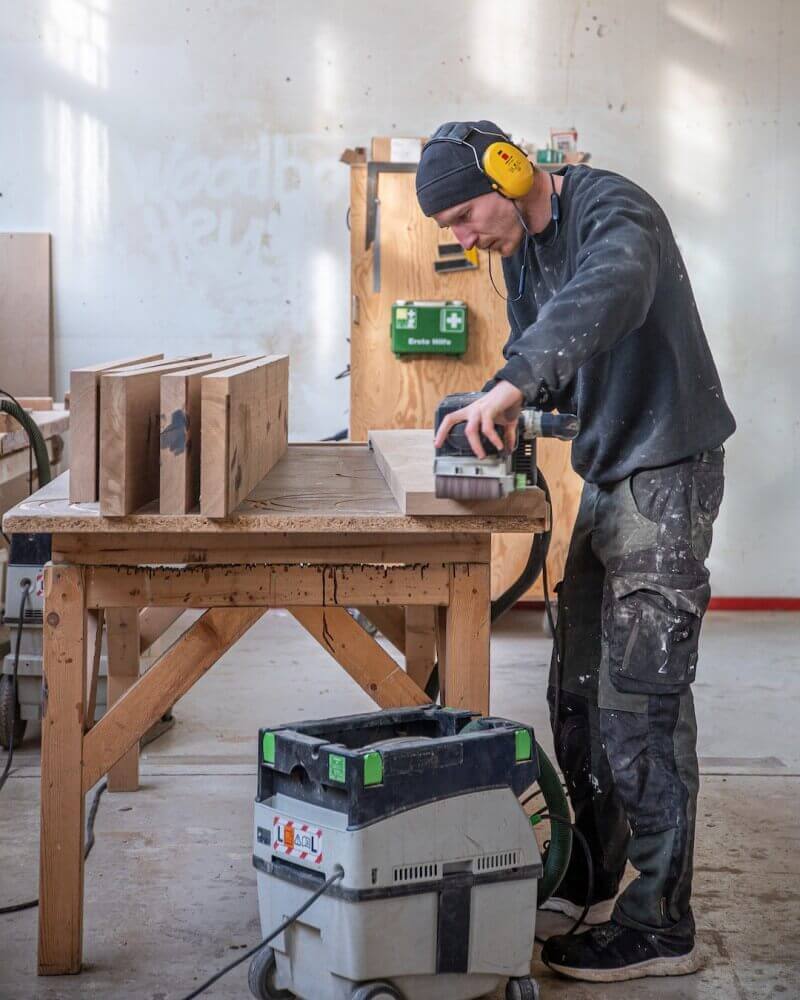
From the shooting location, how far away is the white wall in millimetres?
5051

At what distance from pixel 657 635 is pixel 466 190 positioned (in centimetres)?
83

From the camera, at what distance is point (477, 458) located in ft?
5.57

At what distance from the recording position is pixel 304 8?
5.07 metres

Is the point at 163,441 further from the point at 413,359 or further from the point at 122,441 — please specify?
the point at 413,359

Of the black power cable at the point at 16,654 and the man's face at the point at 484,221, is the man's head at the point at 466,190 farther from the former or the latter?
the black power cable at the point at 16,654

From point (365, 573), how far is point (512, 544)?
2.85 m

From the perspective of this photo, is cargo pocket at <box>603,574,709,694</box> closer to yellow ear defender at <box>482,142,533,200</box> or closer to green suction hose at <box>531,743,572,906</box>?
green suction hose at <box>531,743,572,906</box>

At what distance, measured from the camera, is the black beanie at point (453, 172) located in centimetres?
192

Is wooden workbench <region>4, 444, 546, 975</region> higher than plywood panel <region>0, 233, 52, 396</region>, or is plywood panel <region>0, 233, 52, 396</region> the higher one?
plywood panel <region>0, 233, 52, 396</region>

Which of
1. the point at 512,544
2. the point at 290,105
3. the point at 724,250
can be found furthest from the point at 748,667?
the point at 290,105

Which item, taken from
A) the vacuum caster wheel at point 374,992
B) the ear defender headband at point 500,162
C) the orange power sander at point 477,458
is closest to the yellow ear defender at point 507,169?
the ear defender headband at point 500,162

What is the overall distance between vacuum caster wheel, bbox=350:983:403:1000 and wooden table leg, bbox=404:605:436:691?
1.27 m

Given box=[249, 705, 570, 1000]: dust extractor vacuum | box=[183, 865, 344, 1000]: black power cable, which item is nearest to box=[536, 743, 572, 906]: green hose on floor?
box=[249, 705, 570, 1000]: dust extractor vacuum

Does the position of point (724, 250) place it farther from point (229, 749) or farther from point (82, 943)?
point (82, 943)
